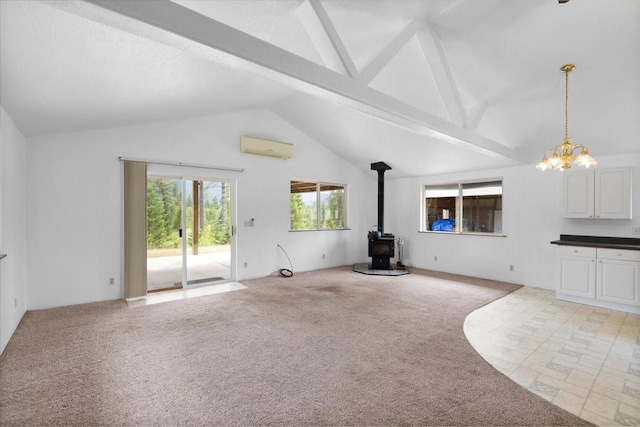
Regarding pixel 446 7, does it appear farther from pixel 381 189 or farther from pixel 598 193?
pixel 381 189

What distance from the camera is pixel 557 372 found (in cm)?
256

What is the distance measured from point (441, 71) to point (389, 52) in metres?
1.00

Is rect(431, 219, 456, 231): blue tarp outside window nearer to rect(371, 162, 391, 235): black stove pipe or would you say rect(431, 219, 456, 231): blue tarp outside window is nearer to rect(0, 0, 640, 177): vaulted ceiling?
rect(371, 162, 391, 235): black stove pipe

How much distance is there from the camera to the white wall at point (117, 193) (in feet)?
13.6

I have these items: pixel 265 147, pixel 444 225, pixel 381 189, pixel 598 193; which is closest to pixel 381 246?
pixel 381 189

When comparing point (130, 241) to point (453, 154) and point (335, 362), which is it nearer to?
point (335, 362)

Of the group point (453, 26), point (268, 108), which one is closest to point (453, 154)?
point (453, 26)

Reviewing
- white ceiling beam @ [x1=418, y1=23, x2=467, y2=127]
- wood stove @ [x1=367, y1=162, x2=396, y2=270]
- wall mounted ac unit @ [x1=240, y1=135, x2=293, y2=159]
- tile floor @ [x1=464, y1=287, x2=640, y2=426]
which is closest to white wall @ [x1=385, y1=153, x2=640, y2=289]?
wood stove @ [x1=367, y1=162, x2=396, y2=270]

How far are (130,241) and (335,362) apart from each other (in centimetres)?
381

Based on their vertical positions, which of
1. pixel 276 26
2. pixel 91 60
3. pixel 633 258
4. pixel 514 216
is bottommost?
pixel 633 258

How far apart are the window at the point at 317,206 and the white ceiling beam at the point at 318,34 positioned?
13.9ft

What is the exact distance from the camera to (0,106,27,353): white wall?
297 centimetres

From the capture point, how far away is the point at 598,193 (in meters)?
4.56

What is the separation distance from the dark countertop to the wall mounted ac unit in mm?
5032
